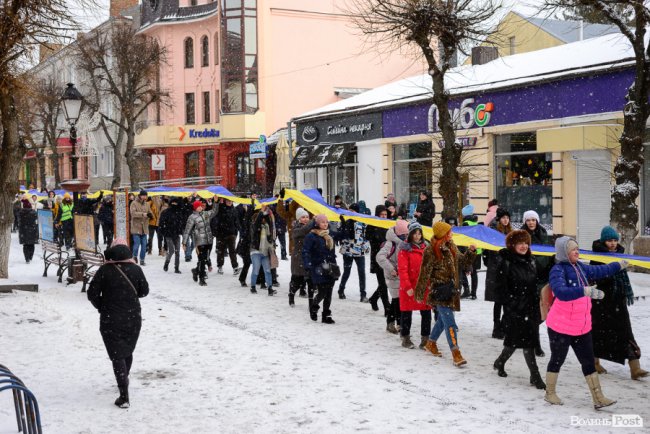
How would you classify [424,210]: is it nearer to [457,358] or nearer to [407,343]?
[407,343]

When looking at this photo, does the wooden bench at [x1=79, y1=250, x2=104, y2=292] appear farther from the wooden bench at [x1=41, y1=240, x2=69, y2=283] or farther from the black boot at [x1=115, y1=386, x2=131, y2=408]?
the black boot at [x1=115, y1=386, x2=131, y2=408]

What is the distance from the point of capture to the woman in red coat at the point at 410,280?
934 centimetres

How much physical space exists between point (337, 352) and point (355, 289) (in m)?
5.79

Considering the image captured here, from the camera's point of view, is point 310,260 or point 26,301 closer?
point 310,260

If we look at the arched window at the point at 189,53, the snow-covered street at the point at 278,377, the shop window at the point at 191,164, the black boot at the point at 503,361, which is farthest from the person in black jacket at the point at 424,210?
the arched window at the point at 189,53

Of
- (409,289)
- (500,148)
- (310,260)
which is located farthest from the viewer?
(500,148)

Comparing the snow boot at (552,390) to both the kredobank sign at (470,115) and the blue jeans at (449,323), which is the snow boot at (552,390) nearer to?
the blue jeans at (449,323)

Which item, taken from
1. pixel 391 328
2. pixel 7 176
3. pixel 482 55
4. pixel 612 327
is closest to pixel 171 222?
pixel 7 176

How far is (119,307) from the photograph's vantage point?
732 cm

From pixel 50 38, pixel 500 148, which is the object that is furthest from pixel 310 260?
pixel 500 148

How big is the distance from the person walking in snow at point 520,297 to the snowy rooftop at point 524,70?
11429mm

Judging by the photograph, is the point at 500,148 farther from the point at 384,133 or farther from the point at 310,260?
the point at 310,260

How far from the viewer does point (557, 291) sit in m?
6.91

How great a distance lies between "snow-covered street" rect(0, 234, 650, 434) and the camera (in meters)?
6.68
